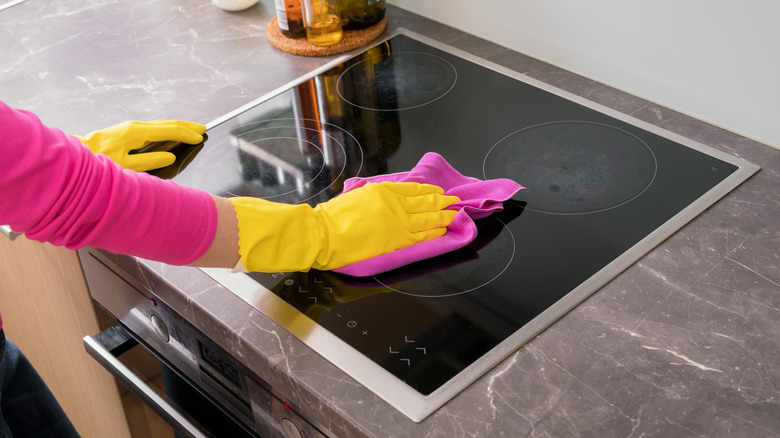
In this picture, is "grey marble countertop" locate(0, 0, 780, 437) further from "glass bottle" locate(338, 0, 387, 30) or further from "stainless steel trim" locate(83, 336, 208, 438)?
"glass bottle" locate(338, 0, 387, 30)

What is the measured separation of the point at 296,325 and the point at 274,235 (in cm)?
12

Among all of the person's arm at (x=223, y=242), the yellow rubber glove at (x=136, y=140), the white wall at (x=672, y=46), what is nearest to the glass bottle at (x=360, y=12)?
the white wall at (x=672, y=46)

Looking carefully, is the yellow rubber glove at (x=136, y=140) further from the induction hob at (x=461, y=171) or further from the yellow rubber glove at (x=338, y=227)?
the yellow rubber glove at (x=338, y=227)

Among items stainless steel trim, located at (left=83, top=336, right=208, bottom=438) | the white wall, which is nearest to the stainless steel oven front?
stainless steel trim, located at (left=83, top=336, right=208, bottom=438)

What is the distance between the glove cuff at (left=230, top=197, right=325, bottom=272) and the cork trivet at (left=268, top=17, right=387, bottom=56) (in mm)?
552

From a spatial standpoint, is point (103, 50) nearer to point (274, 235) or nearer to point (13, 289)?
point (13, 289)

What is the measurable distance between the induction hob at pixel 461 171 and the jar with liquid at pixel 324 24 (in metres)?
0.05

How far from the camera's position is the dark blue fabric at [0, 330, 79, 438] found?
1.12 meters

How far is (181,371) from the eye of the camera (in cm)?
113

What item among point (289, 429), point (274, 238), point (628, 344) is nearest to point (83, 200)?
point (274, 238)

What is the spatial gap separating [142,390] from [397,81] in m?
0.68

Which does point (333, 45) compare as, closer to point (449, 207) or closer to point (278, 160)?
point (278, 160)

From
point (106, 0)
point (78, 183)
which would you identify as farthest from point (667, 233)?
point (106, 0)

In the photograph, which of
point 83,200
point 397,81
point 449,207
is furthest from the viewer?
point 397,81
